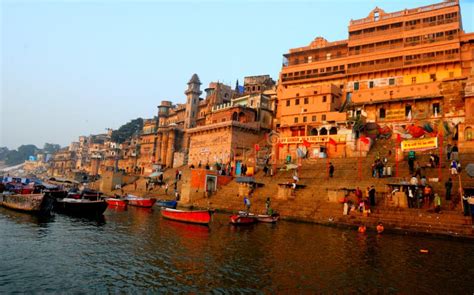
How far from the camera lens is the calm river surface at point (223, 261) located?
10266mm

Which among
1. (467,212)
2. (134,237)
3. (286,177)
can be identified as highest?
(286,177)

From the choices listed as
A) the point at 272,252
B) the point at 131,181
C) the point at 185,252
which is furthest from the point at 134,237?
the point at 131,181

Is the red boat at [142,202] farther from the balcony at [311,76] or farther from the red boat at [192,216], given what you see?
the balcony at [311,76]

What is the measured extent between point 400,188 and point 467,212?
4.19 m

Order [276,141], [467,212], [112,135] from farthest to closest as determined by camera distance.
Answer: [112,135] < [276,141] < [467,212]

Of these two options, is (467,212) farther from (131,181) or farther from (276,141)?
(131,181)

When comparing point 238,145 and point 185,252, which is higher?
point 238,145

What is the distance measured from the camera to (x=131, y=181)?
62781 mm

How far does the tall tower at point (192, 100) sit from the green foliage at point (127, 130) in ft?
126

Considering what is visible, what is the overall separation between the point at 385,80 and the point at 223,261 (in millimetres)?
38785

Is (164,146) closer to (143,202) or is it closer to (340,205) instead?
(143,202)

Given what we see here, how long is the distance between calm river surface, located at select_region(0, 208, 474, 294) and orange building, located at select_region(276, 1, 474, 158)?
21218 millimetres

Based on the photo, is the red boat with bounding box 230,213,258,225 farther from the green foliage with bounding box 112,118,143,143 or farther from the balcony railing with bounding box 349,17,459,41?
the green foliage with bounding box 112,118,143,143

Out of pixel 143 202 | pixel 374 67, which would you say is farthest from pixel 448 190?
pixel 374 67
